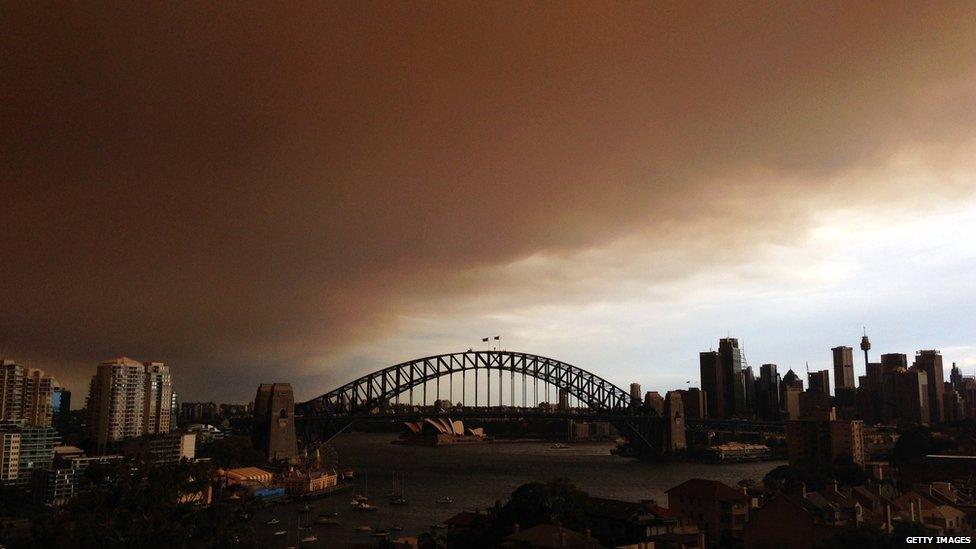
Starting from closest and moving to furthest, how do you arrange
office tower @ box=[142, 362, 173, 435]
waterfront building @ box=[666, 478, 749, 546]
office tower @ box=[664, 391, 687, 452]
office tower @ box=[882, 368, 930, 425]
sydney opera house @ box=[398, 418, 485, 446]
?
waterfront building @ box=[666, 478, 749, 546], office tower @ box=[142, 362, 173, 435], office tower @ box=[664, 391, 687, 452], office tower @ box=[882, 368, 930, 425], sydney opera house @ box=[398, 418, 485, 446]

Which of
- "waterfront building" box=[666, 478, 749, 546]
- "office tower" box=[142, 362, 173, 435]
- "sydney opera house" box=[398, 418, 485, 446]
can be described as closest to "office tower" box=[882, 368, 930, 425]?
"sydney opera house" box=[398, 418, 485, 446]

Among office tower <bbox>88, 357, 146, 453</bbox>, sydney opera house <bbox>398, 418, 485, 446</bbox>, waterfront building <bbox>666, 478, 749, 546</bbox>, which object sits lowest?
sydney opera house <bbox>398, 418, 485, 446</bbox>

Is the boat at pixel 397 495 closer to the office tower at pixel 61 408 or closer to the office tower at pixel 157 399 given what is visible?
the office tower at pixel 157 399

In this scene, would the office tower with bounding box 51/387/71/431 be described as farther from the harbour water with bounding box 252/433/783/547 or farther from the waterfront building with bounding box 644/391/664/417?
the waterfront building with bounding box 644/391/664/417

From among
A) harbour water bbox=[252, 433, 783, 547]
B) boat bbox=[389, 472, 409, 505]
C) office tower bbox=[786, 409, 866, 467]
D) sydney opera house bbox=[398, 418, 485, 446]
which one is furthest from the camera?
sydney opera house bbox=[398, 418, 485, 446]

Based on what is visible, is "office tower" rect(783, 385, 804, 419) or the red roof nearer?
the red roof

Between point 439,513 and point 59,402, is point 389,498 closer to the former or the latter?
point 439,513

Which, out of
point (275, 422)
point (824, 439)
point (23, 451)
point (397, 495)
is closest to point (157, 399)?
point (275, 422)
